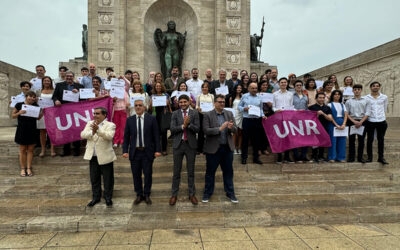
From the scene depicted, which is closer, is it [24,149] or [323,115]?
[24,149]

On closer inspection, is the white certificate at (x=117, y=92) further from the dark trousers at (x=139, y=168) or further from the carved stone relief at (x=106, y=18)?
the carved stone relief at (x=106, y=18)

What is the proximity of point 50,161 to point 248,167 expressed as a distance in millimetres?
5309

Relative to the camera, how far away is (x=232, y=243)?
3.50 meters

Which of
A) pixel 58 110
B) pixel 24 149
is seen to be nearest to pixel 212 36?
pixel 58 110

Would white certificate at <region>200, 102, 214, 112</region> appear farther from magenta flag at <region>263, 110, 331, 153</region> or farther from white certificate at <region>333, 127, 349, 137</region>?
white certificate at <region>333, 127, 349, 137</region>

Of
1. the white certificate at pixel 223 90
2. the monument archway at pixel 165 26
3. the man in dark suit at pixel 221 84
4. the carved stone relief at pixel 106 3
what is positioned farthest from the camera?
the monument archway at pixel 165 26

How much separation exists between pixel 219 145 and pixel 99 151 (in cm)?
234

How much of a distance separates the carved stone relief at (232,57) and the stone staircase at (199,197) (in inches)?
398

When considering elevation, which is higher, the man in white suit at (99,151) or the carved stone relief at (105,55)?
the carved stone relief at (105,55)

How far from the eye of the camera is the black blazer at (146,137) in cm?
444

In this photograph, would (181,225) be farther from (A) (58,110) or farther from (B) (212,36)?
(B) (212,36)

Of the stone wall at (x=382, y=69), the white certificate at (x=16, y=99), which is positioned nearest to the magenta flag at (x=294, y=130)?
the white certificate at (x=16, y=99)

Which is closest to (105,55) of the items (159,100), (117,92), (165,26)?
(165,26)

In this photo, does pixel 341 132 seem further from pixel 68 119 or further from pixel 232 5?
pixel 232 5
